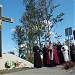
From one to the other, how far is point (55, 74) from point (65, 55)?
606 centimetres

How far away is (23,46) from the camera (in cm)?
3481

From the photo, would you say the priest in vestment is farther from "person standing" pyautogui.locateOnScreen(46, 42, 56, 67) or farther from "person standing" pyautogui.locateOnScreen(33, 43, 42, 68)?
"person standing" pyautogui.locateOnScreen(33, 43, 42, 68)

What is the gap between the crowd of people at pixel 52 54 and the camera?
20492mm

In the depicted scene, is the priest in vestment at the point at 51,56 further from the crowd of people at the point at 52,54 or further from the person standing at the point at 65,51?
the person standing at the point at 65,51

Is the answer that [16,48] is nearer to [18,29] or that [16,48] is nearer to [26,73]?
[18,29]

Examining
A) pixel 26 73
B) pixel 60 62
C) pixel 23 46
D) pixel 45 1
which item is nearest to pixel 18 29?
pixel 23 46

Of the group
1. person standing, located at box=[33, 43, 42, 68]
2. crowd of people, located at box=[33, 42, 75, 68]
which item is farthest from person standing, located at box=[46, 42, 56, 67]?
person standing, located at box=[33, 43, 42, 68]

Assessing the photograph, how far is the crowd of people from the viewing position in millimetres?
20492

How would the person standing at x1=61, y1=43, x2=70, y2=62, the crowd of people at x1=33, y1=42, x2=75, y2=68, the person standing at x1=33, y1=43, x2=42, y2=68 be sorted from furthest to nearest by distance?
the person standing at x1=61, y1=43, x2=70, y2=62 → the crowd of people at x1=33, y1=42, x2=75, y2=68 → the person standing at x1=33, y1=43, x2=42, y2=68

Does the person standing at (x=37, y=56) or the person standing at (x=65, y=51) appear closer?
the person standing at (x=37, y=56)

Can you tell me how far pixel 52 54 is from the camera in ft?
67.7

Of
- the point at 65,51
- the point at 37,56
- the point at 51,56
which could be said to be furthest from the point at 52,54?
the point at 65,51

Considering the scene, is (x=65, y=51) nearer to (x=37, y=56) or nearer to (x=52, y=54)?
(x=52, y=54)

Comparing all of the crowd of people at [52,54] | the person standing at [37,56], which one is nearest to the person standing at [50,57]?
the crowd of people at [52,54]
